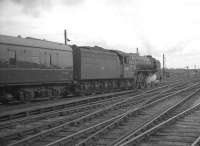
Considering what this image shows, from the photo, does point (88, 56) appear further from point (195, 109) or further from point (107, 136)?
point (107, 136)

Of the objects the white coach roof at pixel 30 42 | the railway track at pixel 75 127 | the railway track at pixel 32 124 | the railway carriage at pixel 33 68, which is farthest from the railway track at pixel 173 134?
the white coach roof at pixel 30 42

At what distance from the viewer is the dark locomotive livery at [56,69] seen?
15.4 m

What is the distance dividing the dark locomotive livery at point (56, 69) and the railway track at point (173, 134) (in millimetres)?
8132

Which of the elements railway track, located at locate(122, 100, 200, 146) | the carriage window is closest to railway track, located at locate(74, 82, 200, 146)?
railway track, located at locate(122, 100, 200, 146)

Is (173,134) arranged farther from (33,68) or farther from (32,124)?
(33,68)

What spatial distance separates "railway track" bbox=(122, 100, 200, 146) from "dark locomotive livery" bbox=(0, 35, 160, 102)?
26.7 ft

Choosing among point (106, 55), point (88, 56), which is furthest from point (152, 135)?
point (106, 55)

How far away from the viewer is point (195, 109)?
47.6 feet

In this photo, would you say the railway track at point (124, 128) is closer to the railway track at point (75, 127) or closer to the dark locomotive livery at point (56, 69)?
the railway track at point (75, 127)

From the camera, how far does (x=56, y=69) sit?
19.0 m

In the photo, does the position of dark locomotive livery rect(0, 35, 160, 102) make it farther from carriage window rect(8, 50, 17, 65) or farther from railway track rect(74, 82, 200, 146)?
railway track rect(74, 82, 200, 146)

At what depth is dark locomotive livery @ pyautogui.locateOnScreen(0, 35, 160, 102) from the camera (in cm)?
1539

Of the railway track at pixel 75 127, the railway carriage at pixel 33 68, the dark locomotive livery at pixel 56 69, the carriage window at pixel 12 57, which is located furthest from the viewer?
the dark locomotive livery at pixel 56 69

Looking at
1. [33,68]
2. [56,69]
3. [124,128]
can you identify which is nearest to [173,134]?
[124,128]
